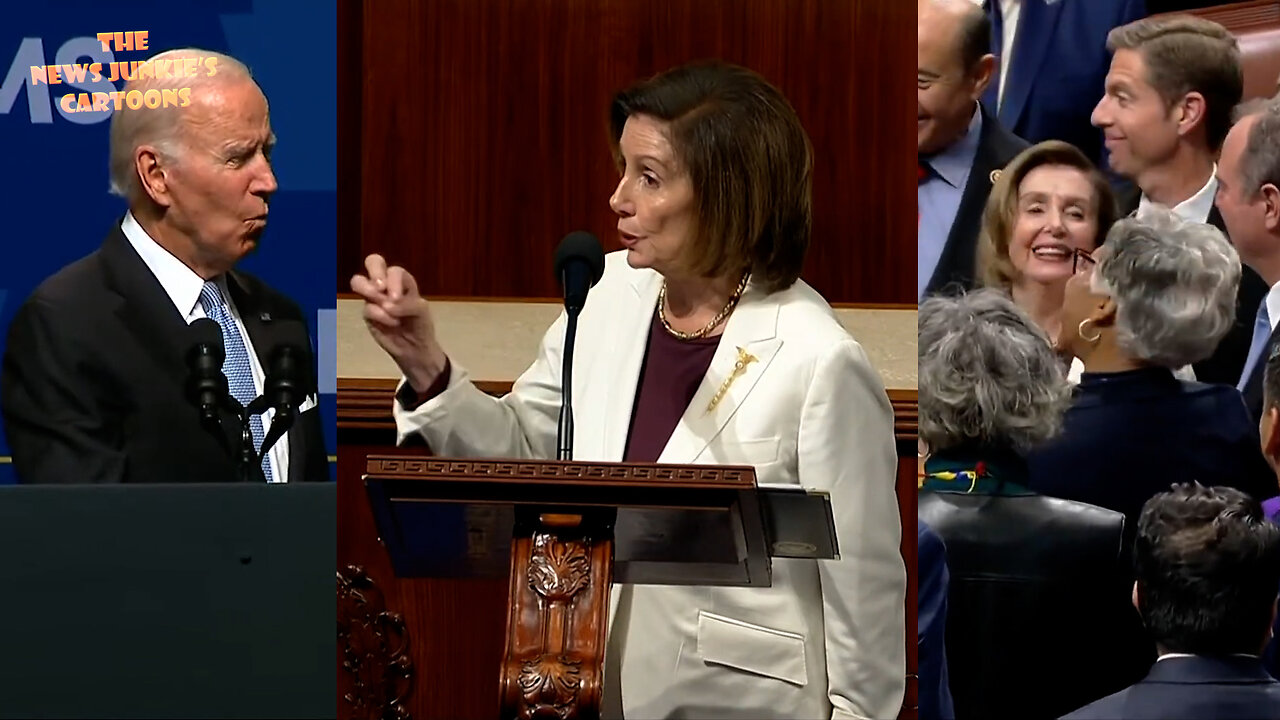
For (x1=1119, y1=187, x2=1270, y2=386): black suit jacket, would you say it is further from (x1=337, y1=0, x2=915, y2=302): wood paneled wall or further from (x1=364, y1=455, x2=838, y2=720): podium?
(x1=364, y1=455, x2=838, y2=720): podium

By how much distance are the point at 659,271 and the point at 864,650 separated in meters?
1.01

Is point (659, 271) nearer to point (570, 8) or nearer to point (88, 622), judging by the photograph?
point (570, 8)

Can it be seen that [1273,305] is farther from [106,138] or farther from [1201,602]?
[106,138]

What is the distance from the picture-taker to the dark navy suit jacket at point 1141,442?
12.9 ft

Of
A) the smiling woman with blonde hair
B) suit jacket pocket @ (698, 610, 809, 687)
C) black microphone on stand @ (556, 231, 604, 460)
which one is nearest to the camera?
black microphone on stand @ (556, 231, 604, 460)

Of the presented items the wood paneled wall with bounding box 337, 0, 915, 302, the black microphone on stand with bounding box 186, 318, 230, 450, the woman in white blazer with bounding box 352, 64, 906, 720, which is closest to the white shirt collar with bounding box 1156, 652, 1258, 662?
the woman in white blazer with bounding box 352, 64, 906, 720

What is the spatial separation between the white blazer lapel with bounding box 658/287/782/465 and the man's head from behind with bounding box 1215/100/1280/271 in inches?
43.8

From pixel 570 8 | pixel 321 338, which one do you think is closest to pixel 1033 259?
pixel 570 8

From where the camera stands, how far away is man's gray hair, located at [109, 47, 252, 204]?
Answer: 4340mm

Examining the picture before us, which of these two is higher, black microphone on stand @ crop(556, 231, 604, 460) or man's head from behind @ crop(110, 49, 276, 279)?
man's head from behind @ crop(110, 49, 276, 279)

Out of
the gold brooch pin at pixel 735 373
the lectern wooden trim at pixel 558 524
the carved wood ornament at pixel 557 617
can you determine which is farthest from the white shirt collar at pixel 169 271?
the carved wood ornament at pixel 557 617

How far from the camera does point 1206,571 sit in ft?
12.7

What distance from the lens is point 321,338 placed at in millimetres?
4293

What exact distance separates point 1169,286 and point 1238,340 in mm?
202
